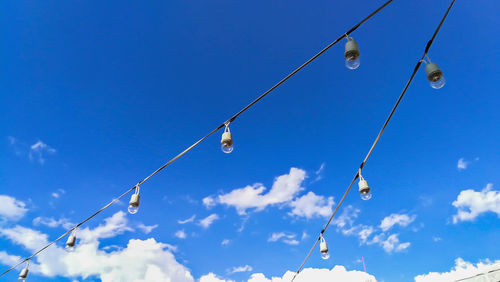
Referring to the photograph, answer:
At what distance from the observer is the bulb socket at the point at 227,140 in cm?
444

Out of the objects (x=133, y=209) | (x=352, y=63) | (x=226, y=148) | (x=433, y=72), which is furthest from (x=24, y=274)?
(x=433, y=72)

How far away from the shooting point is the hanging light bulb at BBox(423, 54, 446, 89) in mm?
3287

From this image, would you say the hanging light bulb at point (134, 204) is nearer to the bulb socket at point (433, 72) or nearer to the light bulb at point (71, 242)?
the light bulb at point (71, 242)

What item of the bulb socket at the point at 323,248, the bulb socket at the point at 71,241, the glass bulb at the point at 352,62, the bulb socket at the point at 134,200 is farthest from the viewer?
the bulb socket at the point at 323,248

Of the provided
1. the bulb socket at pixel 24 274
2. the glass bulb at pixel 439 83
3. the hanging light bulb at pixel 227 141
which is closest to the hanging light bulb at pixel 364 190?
the glass bulb at pixel 439 83

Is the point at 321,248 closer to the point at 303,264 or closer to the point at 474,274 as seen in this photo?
the point at 303,264

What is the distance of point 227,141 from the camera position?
14.6ft

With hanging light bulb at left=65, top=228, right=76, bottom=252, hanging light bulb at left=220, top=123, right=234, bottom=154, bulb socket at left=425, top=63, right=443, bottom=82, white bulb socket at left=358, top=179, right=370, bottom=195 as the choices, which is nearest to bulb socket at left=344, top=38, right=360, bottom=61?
bulb socket at left=425, top=63, right=443, bottom=82

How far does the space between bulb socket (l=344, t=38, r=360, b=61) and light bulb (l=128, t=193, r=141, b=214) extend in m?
5.11

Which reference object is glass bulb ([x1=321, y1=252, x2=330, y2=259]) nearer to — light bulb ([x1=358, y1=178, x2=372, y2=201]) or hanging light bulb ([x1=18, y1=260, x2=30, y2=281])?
light bulb ([x1=358, y1=178, x2=372, y2=201])

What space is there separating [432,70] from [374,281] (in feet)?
58.6

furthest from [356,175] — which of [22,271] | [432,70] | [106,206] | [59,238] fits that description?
[22,271]

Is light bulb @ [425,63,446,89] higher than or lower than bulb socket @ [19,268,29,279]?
higher

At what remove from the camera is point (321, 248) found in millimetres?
7531
